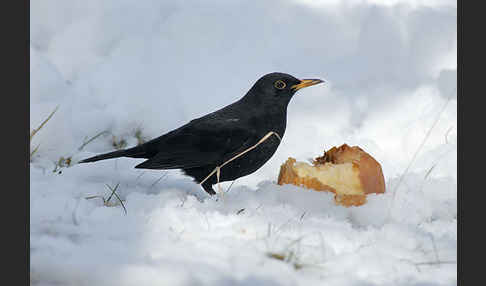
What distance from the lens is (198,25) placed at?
18.2ft

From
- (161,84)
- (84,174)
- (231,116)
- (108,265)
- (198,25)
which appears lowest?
(108,265)

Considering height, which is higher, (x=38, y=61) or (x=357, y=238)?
(x=38, y=61)

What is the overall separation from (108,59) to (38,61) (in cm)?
57

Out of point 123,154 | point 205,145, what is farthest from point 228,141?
point 123,154

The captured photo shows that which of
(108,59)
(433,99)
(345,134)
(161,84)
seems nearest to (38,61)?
(108,59)

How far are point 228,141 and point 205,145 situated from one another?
0.46 feet

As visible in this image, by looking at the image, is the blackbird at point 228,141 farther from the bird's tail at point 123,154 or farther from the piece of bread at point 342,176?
the piece of bread at point 342,176

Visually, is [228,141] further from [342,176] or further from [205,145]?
[342,176]

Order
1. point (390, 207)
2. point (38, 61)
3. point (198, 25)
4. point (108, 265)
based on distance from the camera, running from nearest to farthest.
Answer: point (108, 265) → point (390, 207) → point (38, 61) → point (198, 25)

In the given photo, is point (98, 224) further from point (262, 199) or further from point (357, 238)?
point (357, 238)

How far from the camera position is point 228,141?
3.74m

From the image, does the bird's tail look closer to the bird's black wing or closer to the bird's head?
the bird's black wing

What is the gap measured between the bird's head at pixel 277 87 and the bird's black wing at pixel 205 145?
281mm

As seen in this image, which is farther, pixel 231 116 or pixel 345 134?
pixel 345 134
